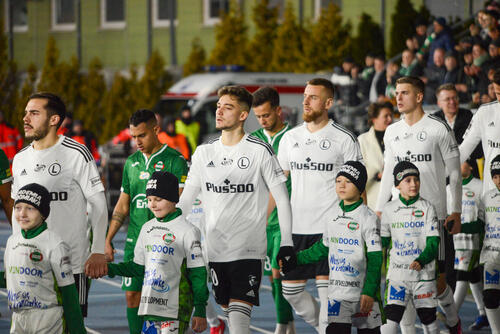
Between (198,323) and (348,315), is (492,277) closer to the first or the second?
(348,315)

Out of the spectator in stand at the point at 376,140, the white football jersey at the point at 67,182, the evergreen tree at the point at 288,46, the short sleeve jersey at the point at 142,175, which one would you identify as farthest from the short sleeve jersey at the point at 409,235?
the evergreen tree at the point at 288,46

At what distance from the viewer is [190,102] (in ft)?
79.5

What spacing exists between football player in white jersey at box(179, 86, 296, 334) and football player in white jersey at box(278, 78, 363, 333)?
3.89ft

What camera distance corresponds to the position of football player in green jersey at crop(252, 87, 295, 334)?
33.2 feet

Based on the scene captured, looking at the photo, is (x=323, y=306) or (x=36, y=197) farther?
(x=323, y=306)

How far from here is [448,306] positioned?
956 centimetres

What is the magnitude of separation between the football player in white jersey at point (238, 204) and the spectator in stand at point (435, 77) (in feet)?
36.4

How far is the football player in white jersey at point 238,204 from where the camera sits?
830cm

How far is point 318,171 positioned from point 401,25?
72.3ft

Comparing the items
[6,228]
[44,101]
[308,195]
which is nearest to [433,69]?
[6,228]

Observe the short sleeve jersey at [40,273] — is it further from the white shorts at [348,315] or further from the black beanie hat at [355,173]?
the black beanie hat at [355,173]

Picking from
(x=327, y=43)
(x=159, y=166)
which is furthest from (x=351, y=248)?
(x=327, y=43)

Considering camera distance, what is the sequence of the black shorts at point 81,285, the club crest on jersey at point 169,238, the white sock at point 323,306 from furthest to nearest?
the white sock at point 323,306
the black shorts at point 81,285
the club crest on jersey at point 169,238

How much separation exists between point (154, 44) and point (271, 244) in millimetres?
29450
